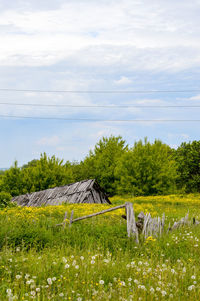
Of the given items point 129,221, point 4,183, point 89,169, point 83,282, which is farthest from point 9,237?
point 89,169

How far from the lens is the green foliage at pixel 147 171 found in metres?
33.5

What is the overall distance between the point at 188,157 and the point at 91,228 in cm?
3117

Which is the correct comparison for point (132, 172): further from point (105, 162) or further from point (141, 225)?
point (141, 225)

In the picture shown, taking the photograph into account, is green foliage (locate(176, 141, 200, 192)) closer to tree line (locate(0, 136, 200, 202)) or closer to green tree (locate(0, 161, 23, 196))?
tree line (locate(0, 136, 200, 202))

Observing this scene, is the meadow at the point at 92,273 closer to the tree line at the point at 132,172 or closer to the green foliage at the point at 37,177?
the tree line at the point at 132,172

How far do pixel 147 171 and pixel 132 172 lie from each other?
5.70ft

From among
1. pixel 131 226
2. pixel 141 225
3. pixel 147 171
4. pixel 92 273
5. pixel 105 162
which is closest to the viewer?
pixel 92 273

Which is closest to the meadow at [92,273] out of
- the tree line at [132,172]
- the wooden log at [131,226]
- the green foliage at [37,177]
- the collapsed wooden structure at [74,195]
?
the wooden log at [131,226]

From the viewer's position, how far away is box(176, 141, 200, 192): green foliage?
38.9 meters

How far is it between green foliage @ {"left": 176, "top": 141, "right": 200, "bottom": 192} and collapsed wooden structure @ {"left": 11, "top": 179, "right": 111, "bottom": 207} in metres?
17.6

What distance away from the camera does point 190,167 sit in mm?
39438

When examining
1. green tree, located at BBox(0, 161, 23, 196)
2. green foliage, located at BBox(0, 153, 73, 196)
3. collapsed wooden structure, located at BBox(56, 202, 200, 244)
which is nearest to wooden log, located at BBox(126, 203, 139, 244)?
collapsed wooden structure, located at BBox(56, 202, 200, 244)

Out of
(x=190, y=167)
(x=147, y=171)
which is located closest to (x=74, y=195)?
(x=147, y=171)

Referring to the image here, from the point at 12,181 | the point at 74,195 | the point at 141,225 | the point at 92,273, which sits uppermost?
the point at 12,181
